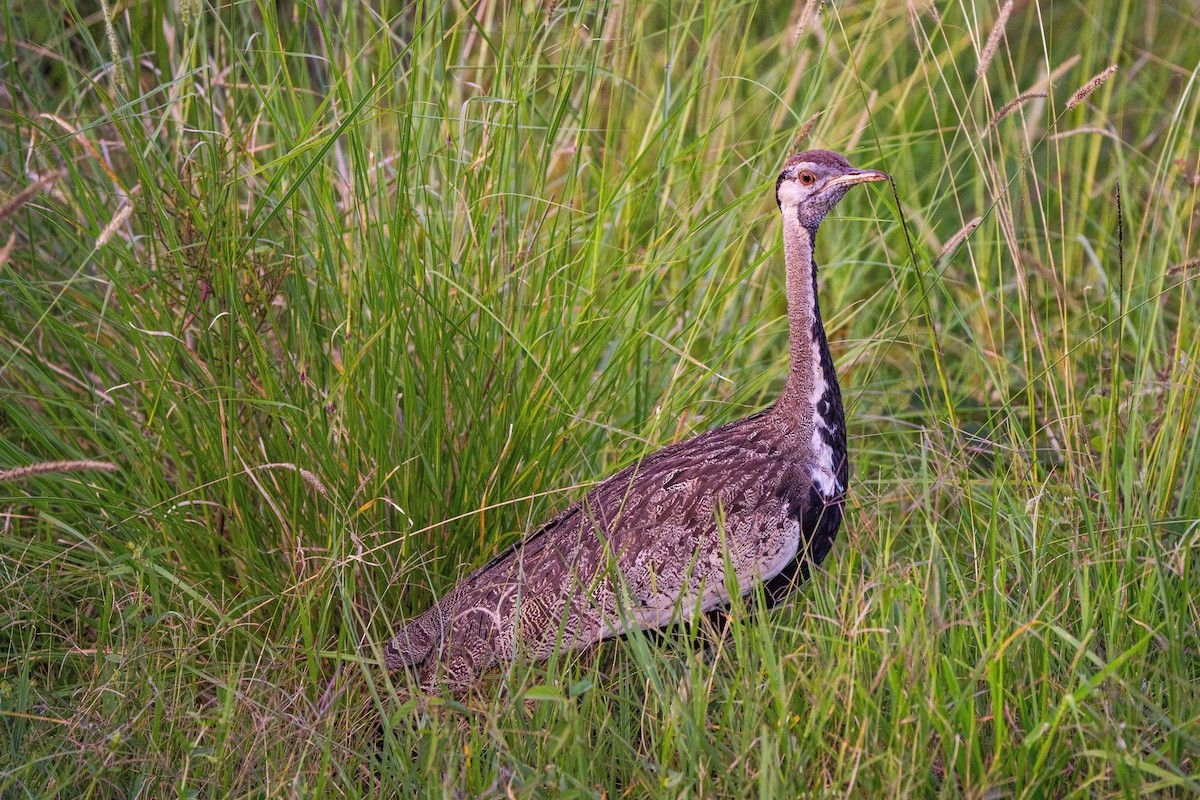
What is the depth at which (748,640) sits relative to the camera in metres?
2.93

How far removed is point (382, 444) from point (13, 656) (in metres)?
1.18

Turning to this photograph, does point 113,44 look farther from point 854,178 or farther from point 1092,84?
point 1092,84

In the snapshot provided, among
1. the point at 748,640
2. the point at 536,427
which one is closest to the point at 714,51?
the point at 536,427

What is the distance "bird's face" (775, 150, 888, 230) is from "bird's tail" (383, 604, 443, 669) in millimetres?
1515

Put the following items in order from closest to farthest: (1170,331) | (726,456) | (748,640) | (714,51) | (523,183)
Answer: (748,640) < (726,456) < (523,183) < (1170,331) < (714,51)

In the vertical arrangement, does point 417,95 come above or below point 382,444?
above

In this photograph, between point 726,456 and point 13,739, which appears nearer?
point 13,739

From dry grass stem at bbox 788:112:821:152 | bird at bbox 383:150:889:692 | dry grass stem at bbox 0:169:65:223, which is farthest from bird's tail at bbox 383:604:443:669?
dry grass stem at bbox 788:112:821:152

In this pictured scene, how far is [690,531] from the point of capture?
330 centimetres

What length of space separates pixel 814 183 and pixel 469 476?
131 cm

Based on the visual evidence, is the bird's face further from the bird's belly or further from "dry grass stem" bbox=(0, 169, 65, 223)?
"dry grass stem" bbox=(0, 169, 65, 223)

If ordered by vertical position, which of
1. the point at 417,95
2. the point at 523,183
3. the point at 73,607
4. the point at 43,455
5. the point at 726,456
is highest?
the point at 417,95

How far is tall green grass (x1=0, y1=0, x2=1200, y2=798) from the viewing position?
273 centimetres

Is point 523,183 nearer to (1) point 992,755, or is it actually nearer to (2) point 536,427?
(2) point 536,427
